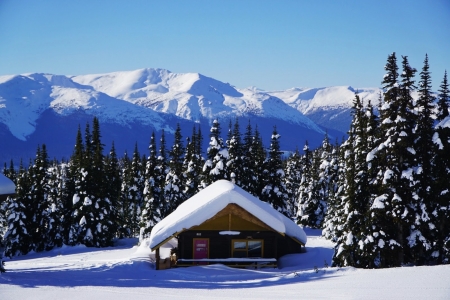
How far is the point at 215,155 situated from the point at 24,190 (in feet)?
70.5

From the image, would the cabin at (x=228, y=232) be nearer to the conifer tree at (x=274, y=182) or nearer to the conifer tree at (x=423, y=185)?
the conifer tree at (x=423, y=185)

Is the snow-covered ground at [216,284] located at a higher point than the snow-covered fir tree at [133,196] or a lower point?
lower

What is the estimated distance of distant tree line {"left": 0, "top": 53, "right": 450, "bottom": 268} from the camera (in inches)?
1087

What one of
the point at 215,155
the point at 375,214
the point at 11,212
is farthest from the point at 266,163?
the point at 11,212

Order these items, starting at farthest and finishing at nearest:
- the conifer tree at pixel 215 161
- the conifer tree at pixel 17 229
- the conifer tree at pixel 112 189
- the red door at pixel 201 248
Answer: the conifer tree at pixel 112 189 < the conifer tree at pixel 17 229 < the conifer tree at pixel 215 161 < the red door at pixel 201 248

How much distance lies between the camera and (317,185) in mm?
64375

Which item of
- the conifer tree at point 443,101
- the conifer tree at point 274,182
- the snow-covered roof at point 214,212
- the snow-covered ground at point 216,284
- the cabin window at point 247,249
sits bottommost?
the snow-covered ground at point 216,284

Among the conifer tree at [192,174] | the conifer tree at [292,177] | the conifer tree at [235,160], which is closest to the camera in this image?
the conifer tree at [235,160]

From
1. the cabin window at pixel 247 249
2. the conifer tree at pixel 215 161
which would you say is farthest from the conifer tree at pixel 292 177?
the cabin window at pixel 247 249


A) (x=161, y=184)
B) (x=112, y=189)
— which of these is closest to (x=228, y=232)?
(x=161, y=184)

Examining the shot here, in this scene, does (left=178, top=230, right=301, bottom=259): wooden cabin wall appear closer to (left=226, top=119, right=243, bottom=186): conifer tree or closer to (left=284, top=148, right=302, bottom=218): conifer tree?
(left=226, top=119, right=243, bottom=186): conifer tree

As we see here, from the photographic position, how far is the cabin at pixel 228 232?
34.0 meters

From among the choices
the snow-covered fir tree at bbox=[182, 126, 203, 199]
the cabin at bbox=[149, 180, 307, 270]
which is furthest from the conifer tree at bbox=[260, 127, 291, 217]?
the cabin at bbox=[149, 180, 307, 270]

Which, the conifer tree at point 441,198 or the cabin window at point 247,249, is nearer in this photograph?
the conifer tree at point 441,198
